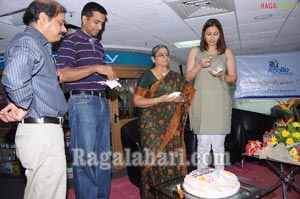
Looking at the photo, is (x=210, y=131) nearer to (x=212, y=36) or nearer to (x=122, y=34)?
(x=212, y=36)

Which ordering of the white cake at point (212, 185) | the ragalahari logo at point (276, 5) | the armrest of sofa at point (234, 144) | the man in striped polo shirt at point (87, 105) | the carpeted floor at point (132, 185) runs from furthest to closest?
1. the armrest of sofa at point (234, 144)
2. the ragalahari logo at point (276, 5)
3. the carpeted floor at point (132, 185)
4. the man in striped polo shirt at point (87, 105)
5. the white cake at point (212, 185)

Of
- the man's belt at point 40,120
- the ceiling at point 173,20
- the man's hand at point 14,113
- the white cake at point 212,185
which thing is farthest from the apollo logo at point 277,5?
the man's hand at point 14,113

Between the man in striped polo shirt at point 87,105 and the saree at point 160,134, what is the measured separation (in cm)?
40

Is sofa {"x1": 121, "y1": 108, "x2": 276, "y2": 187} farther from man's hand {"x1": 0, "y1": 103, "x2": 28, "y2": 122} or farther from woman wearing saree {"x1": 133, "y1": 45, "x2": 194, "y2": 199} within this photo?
man's hand {"x1": 0, "y1": 103, "x2": 28, "y2": 122}

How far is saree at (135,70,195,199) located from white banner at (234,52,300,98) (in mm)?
4913

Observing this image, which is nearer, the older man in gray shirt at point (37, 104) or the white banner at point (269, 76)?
the older man in gray shirt at point (37, 104)

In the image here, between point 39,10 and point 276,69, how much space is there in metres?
6.63

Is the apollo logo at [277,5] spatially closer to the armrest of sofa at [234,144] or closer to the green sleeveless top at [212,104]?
the green sleeveless top at [212,104]

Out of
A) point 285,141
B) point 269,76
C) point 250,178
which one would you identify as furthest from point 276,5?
point 269,76

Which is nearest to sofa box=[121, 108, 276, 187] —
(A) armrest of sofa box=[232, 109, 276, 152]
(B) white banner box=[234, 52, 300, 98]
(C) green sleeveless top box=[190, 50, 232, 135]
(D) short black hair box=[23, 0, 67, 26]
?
(A) armrest of sofa box=[232, 109, 276, 152]

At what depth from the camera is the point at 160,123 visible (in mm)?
2285

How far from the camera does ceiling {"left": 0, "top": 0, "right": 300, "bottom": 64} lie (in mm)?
2865

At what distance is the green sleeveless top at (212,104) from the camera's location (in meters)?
2.04

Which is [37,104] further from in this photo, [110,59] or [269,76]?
[269,76]
